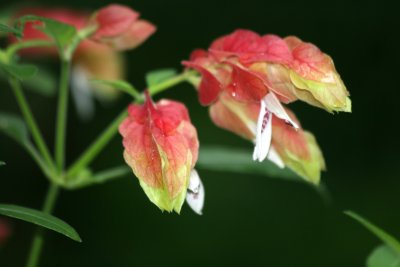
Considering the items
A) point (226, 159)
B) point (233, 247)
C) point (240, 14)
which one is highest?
point (226, 159)

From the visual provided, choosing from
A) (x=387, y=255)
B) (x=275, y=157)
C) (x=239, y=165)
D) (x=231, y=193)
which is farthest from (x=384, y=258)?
(x=231, y=193)

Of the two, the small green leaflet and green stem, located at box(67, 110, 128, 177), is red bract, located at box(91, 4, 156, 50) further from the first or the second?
the small green leaflet

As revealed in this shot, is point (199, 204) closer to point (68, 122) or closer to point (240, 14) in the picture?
point (68, 122)

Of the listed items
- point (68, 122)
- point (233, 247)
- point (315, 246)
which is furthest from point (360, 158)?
point (68, 122)

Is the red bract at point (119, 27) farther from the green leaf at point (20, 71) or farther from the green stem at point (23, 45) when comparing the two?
the green leaf at point (20, 71)

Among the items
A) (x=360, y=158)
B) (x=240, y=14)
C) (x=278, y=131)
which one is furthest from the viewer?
(x=240, y=14)

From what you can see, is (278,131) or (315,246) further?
(315,246)

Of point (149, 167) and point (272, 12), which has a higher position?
point (149, 167)

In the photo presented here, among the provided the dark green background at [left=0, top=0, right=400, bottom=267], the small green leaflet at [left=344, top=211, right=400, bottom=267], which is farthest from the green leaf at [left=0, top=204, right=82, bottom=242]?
the dark green background at [left=0, top=0, right=400, bottom=267]
